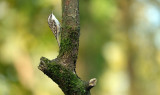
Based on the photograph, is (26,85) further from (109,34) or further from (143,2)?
(143,2)

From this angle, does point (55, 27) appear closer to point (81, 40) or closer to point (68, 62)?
A: point (68, 62)

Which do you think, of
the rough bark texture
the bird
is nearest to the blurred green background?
the bird

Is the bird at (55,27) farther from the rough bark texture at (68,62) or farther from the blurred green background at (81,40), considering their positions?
the blurred green background at (81,40)

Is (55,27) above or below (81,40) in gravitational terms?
below

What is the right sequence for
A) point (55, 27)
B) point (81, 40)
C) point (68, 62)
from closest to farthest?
point (68, 62), point (55, 27), point (81, 40)

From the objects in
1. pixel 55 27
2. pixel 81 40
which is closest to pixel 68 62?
pixel 55 27

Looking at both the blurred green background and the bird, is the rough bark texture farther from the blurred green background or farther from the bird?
the blurred green background
